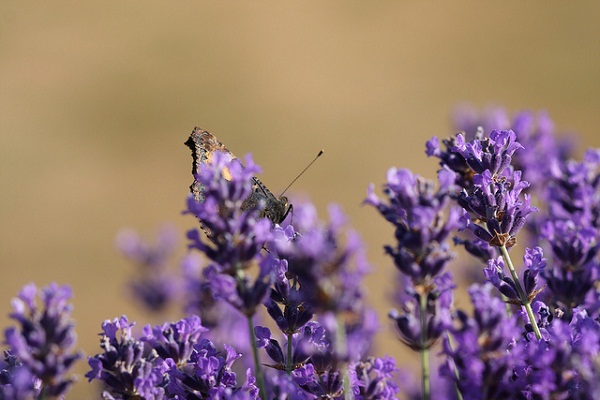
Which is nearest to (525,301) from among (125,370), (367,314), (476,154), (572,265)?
(572,265)

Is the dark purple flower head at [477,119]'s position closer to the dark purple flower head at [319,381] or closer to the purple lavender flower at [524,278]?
the purple lavender flower at [524,278]

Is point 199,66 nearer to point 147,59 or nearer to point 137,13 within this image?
point 147,59

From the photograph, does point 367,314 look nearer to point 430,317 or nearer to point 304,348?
point 304,348

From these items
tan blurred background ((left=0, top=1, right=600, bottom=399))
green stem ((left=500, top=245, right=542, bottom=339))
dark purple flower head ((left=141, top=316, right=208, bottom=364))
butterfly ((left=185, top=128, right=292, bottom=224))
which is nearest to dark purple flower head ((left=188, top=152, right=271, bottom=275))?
dark purple flower head ((left=141, top=316, right=208, bottom=364))

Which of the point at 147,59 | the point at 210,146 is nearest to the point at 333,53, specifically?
the point at 147,59

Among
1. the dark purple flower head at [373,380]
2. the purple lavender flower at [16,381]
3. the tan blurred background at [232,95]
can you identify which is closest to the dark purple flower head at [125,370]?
the purple lavender flower at [16,381]
